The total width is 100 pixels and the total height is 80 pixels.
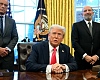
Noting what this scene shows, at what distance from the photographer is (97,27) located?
4.06m

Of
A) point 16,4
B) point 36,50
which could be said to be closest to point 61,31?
point 36,50

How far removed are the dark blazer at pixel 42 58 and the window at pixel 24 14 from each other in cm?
277

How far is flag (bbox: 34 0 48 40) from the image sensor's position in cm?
511

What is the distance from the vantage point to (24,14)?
5.82 meters

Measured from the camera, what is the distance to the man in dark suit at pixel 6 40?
3.53 metres

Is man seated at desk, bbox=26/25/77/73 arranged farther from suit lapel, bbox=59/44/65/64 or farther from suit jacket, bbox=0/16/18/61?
suit jacket, bbox=0/16/18/61

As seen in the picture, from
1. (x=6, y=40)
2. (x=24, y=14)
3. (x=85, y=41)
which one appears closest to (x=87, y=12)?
(x=85, y=41)

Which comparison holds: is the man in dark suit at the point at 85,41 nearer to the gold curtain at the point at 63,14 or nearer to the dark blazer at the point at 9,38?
the dark blazer at the point at 9,38

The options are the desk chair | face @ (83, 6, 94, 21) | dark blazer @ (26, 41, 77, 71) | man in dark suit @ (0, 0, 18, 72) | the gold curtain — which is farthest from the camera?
the gold curtain

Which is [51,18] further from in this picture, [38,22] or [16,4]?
[16,4]

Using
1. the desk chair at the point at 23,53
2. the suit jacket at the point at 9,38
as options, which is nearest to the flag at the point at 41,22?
the suit jacket at the point at 9,38

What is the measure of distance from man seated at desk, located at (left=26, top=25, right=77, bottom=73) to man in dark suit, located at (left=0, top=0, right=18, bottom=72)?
0.78 metres

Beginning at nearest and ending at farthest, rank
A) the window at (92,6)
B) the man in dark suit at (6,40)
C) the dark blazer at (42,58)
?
the dark blazer at (42,58) → the man in dark suit at (6,40) → the window at (92,6)

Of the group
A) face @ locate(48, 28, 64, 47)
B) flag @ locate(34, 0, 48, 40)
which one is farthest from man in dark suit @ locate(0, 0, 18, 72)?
flag @ locate(34, 0, 48, 40)
